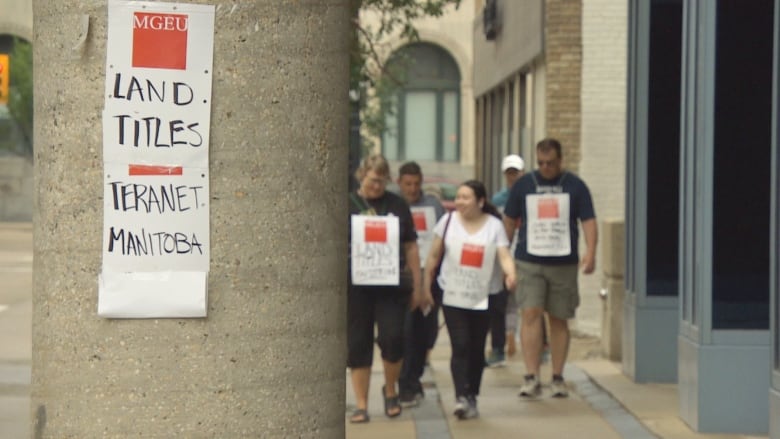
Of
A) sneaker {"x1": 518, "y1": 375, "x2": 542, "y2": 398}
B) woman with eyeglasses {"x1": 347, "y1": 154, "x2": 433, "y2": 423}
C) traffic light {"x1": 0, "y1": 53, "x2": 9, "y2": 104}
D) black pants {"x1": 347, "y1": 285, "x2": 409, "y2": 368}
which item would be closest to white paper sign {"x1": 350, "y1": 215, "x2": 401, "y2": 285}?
woman with eyeglasses {"x1": 347, "y1": 154, "x2": 433, "y2": 423}

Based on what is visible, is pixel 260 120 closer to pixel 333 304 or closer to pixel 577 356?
pixel 333 304

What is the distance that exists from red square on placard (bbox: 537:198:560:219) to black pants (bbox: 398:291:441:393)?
0.94 metres

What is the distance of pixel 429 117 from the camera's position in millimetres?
59156

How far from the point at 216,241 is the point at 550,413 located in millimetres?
6846

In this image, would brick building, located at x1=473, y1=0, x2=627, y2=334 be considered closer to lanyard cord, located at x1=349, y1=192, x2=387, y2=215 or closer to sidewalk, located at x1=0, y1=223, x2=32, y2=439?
sidewalk, located at x1=0, y1=223, x2=32, y2=439

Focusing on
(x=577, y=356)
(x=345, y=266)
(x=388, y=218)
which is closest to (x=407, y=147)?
(x=577, y=356)

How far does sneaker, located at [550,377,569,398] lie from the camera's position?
38.7ft

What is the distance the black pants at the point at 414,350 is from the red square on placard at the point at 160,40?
750cm

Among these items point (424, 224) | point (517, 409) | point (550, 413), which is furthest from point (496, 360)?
point (550, 413)

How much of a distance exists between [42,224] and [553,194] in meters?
7.76

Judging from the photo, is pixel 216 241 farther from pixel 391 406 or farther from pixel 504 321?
pixel 504 321

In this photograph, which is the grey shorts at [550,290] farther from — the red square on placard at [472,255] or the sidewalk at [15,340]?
the sidewalk at [15,340]

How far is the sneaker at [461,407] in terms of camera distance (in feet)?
35.2

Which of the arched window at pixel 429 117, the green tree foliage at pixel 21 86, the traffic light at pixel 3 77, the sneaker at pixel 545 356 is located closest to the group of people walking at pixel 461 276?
the sneaker at pixel 545 356
